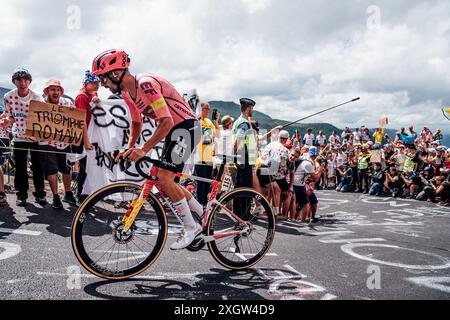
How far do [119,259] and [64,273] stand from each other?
589 millimetres

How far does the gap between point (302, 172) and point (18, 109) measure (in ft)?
20.1

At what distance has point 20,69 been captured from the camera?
618cm

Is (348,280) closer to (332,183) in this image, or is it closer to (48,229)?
(48,229)

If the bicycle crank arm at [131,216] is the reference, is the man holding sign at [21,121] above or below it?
above

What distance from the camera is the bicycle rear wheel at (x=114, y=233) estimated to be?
3.34 m

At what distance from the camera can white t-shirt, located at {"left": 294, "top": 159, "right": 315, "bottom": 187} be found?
333 inches

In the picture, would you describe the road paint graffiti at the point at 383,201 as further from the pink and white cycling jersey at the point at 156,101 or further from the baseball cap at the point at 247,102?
the pink and white cycling jersey at the point at 156,101

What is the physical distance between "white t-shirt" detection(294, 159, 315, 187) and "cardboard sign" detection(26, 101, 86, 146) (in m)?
4.94

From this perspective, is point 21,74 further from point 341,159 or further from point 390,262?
point 341,159

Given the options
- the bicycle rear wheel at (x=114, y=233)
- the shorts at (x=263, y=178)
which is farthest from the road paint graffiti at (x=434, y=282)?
the shorts at (x=263, y=178)

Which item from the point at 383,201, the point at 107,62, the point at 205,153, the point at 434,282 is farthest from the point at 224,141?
the point at 383,201

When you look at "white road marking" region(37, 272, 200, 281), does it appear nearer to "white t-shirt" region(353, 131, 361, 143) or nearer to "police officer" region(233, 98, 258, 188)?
"police officer" region(233, 98, 258, 188)

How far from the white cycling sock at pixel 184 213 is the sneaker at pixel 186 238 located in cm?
6
